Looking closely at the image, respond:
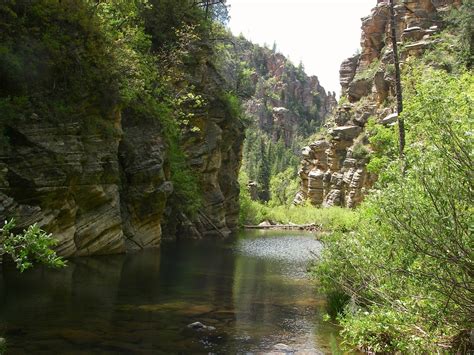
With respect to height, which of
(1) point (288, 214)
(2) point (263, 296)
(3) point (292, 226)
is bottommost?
(3) point (292, 226)

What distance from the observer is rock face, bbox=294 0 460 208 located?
226 feet

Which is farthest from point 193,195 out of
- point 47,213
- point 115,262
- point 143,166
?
point 47,213

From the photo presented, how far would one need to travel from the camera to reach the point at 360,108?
258 feet

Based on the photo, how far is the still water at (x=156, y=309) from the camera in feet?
39.8

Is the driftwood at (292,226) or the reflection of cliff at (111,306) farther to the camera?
the driftwood at (292,226)

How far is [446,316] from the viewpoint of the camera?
8867mm

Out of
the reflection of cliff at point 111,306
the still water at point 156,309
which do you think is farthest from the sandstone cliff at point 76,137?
the reflection of cliff at point 111,306

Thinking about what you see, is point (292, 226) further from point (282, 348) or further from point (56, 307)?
point (282, 348)

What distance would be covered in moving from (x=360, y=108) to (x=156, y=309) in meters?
68.5

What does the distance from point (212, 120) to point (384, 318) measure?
133ft

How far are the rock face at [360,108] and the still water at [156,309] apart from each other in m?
50.1

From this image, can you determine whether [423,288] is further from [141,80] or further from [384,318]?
[141,80]

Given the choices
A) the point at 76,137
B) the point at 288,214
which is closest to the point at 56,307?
the point at 76,137

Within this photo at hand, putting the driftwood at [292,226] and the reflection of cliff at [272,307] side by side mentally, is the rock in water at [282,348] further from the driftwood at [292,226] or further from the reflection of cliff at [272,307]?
the driftwood at [292,226]
